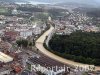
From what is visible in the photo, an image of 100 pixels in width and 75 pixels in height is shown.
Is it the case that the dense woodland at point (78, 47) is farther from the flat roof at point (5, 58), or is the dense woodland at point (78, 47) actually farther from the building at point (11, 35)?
the flat roof at point (5, 58)

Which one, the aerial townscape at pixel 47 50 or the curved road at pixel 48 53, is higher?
the aerial townscape at pixel 47 50

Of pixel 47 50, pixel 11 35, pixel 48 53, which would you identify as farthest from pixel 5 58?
pixel 11 35

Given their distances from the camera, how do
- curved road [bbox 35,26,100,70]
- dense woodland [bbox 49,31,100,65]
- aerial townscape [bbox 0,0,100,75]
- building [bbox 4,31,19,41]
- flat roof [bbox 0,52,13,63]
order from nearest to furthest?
aerial townscape [bbox 0,0,100,75], flat roof [bbox 0,52,13,63], curved road [bbox 35,26,100,70], dense woodland [bbox 49,31,100,65], building [bbox 4,31,19,41]

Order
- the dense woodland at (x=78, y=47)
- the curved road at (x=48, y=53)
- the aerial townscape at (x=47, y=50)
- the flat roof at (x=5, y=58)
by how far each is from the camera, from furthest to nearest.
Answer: the dense woodland at (x=78, y=47) → the curved road at (x=48, y=53) → the flat roof at (x=5, y=58) → the aerial townscape at (x=47, y=50)

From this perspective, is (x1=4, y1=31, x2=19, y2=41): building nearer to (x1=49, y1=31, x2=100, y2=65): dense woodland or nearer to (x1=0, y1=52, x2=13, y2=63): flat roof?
(x1=49, y1=31, x2=100, y2=65): dense woodland

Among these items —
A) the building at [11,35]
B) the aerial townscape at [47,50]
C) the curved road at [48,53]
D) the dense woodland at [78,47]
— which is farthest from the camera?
the building at [11,35]

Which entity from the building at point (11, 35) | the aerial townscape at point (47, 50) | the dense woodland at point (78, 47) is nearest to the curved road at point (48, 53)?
the aerial townscape at point (47, 50)

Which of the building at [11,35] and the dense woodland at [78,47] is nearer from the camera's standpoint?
the dense woodland at [78,47]

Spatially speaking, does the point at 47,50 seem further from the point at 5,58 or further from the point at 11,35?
Answer: the point at 11,35

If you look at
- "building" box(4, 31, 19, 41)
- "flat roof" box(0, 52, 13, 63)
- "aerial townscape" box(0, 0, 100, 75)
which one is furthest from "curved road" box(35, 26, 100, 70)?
"flat roof" box(0, 52, 13, 63)
